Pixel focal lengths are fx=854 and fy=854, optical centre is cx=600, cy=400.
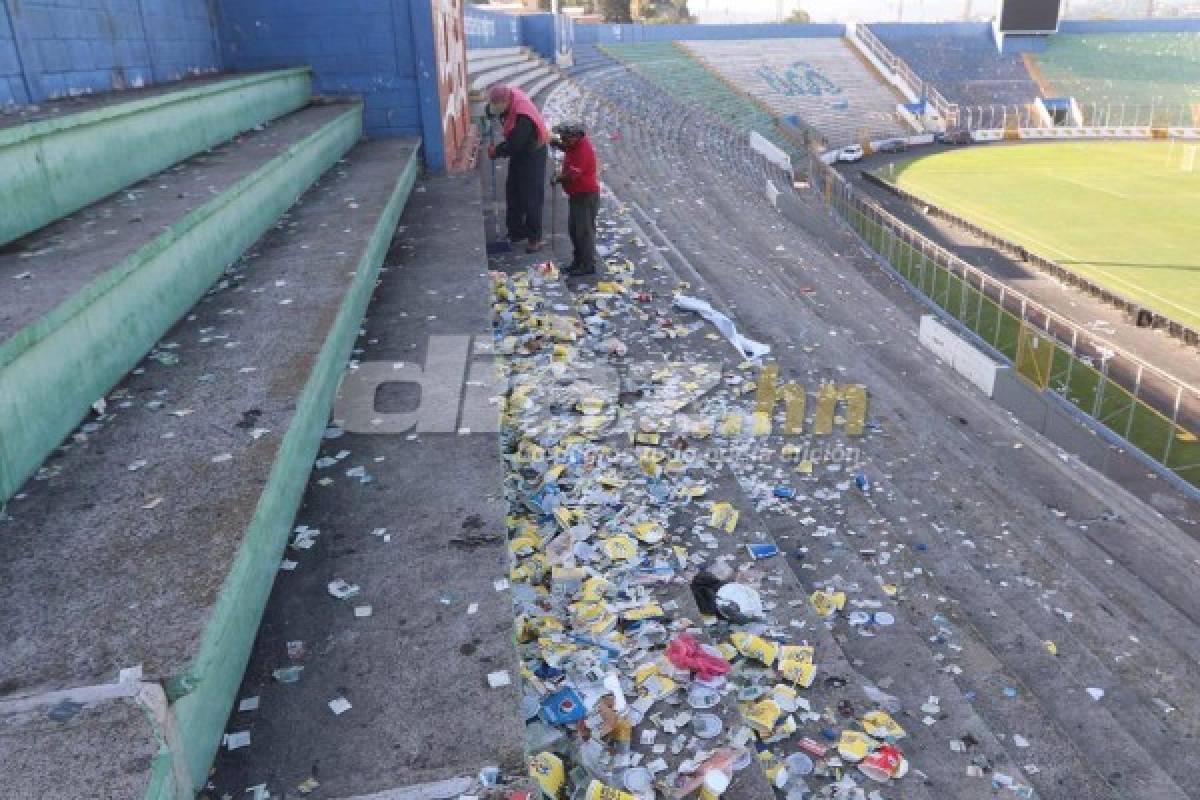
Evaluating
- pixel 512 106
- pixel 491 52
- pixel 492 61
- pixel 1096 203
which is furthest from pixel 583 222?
pixel 1096 203

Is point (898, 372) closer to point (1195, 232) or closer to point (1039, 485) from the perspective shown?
point (1039, 485)

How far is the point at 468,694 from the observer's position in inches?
97.0

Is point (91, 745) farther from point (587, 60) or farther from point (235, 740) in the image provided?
point (587, 60)

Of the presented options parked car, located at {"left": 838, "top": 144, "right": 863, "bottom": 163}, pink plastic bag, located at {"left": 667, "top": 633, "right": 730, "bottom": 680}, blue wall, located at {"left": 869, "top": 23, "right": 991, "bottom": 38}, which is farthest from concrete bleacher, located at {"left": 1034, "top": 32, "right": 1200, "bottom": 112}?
pink plastic bag, located at {"left": 667, "top": 633, "right": 730, "bottom": 680}

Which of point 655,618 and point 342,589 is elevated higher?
point 342,589

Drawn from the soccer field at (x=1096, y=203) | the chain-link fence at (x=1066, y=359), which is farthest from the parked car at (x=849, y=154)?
the chain-link fence at (x=1066, y=359)

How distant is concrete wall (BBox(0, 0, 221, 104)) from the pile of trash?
136 inches

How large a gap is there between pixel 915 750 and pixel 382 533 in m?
2.39

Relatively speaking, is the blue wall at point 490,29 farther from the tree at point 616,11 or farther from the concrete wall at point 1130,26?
the concrete wall at point 1130,26

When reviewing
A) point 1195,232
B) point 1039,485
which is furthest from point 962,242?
point 1039,485

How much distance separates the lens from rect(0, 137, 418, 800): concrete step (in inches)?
82.4

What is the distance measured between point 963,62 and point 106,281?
49618 mm

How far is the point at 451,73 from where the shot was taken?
11.6 meters

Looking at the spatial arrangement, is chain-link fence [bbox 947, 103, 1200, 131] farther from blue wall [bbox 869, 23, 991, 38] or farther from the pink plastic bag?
the pink plastic bag
